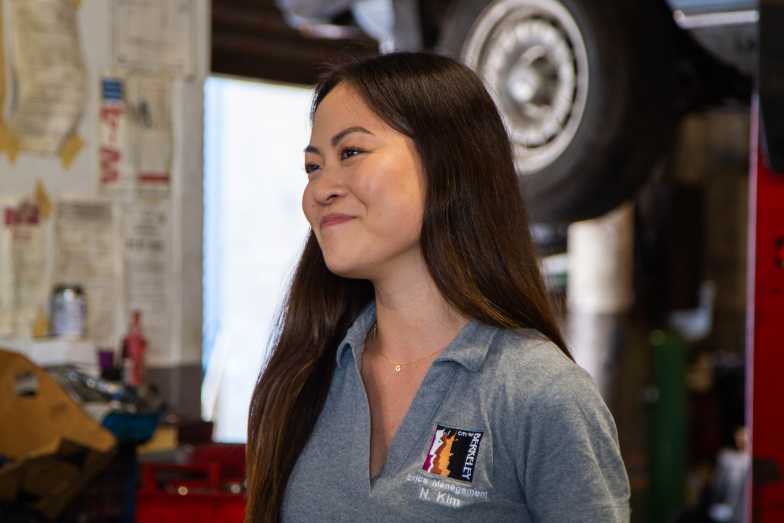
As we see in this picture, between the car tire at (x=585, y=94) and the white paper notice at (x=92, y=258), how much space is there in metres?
1.30

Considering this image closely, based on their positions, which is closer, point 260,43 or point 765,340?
point 765,340

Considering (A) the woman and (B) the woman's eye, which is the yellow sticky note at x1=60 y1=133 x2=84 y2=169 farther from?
(B) the woman's eye

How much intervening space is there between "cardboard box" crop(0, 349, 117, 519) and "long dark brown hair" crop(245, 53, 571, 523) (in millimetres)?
612

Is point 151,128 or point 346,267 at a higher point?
point 151,128

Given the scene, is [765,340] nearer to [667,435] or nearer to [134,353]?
[134,353]

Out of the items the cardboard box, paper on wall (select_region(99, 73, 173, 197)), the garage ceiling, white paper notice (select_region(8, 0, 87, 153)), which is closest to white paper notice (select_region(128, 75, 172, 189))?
paper on wall (select_region(99, 73, 173, 197))

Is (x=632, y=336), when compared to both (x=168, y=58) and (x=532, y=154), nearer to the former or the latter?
(x=532, y=154)

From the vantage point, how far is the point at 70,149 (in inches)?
91.9

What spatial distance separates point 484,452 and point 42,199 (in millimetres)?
1672

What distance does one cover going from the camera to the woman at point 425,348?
1103 millimetres

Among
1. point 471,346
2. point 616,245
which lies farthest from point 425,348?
point 616,245

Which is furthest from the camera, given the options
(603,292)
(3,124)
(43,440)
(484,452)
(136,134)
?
(603,292)

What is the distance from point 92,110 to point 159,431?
3.13ft

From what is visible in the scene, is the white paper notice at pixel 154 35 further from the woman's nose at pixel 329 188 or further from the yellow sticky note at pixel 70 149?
the woman's nose at pixel 329 188
